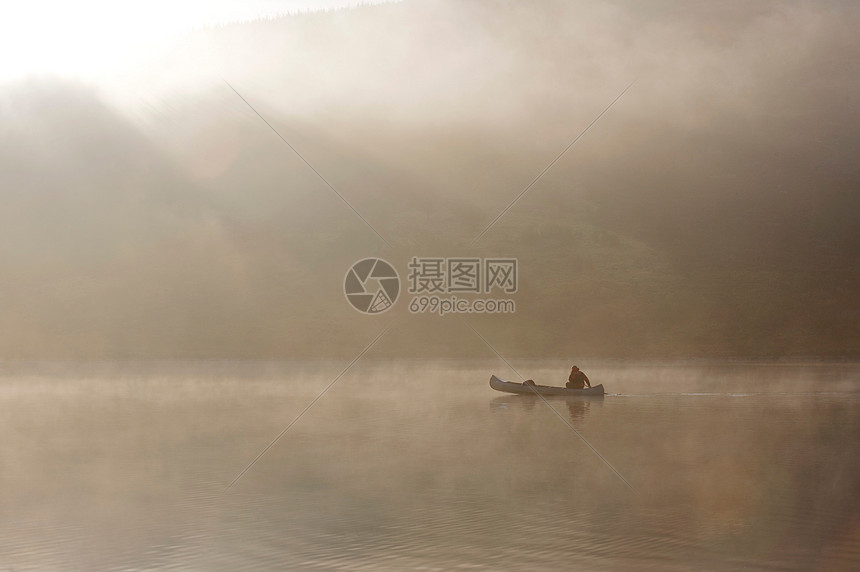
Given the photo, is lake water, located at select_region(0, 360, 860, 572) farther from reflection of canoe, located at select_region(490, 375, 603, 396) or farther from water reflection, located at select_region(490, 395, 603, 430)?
reflection of canoe, located at select_region(490, 375, 603, 396)

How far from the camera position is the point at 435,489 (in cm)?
1398

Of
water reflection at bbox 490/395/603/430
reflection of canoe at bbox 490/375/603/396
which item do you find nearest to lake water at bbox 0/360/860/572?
water reflection at bbox 490/395/603/430

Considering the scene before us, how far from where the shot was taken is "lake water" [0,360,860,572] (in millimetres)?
10109

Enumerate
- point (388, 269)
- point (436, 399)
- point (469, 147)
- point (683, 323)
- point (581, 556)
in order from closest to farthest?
point (581, 556) < point (436, 399) < point (388, 269) < point (683, 323) < point (469, 147)

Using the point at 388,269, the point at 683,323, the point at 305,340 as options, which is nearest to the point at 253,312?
the point at 305,340

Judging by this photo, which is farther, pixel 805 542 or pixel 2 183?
pixel 2 183

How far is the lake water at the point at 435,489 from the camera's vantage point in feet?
33.2

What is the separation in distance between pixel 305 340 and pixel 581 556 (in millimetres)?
91899

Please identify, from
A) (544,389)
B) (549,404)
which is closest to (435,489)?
(549,404)

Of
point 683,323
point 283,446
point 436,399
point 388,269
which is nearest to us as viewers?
point 283,446

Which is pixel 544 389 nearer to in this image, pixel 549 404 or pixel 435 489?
pixel 549 404

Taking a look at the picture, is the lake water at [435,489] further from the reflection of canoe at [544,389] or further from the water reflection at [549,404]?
the reflection of canoe at [544,389]

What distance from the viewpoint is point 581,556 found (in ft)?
32.6

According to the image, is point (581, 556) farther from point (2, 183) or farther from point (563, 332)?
point (2, 183)
